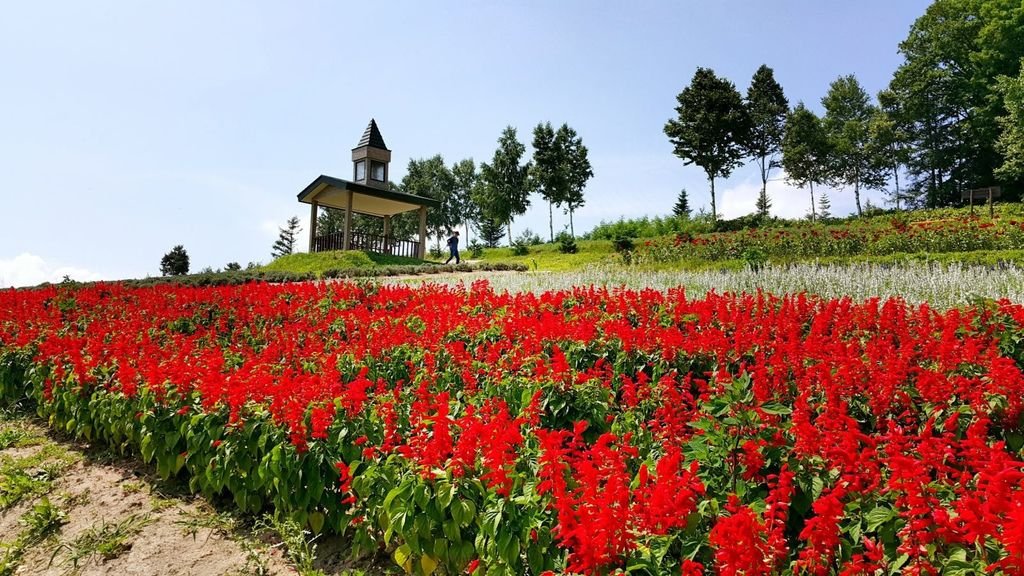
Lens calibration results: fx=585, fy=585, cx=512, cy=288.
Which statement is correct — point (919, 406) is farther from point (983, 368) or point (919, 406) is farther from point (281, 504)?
point (281, 504)

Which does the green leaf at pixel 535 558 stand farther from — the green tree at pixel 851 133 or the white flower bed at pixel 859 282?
the green tree at pixel 851 133

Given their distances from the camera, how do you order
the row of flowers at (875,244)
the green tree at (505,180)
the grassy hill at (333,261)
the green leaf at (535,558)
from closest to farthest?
the green leaf at (535,558) < the row of flowers at (875,244) < the grassy hill at (333,261) < the green tree at (505,180)

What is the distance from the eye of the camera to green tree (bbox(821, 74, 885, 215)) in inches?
1783

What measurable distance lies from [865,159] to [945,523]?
173ft

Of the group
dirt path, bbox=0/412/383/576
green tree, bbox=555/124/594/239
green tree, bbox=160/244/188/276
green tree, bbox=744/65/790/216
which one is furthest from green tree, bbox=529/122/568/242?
dirt path, bbox=0/412/383/576

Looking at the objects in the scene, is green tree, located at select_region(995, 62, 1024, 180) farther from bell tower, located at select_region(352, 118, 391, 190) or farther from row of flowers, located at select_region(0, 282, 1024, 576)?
A: row of flowers, located at select_region(0, 282, 1024, 576)

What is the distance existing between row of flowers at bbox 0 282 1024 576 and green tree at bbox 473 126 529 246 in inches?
1626

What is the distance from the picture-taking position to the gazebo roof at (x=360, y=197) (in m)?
27.4

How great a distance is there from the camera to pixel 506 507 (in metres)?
2.44

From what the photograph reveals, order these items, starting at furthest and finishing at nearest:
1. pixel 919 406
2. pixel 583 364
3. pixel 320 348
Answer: pixel 320 348 < pixel 583 364 < pixel 919 406

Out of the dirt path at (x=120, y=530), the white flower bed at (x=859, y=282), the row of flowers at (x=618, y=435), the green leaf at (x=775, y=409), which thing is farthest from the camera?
the white flower bed at (x=859, y=282)

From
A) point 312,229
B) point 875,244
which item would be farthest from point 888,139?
point 312,229

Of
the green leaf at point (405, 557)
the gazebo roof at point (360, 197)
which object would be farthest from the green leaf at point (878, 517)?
the gazebo roof at point (360, 197)

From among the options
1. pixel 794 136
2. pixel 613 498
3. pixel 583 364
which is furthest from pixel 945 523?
pixel 794 136
